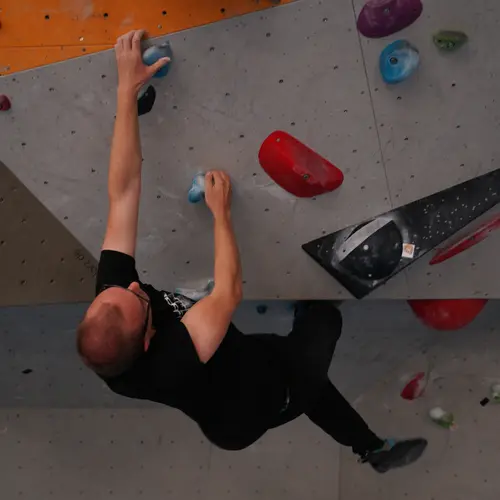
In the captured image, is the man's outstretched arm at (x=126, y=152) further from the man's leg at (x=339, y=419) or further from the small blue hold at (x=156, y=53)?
the man's leg at (x=339, y=419)

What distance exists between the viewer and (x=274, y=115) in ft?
5.34

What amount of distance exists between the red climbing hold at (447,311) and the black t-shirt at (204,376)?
1.95 ft

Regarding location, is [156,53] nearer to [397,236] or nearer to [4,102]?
[4,102]

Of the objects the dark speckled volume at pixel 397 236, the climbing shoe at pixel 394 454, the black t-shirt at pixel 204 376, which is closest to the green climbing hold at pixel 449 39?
the dark speckled volume at pixel 397 236

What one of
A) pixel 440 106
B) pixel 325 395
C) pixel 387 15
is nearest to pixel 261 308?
pixel 325 395

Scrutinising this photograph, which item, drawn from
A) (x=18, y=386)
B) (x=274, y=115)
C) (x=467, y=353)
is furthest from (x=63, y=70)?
(x=467, y=353)

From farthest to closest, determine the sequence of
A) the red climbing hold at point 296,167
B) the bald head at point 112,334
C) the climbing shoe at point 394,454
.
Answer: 1. the climbing shoe at point 394,454
2. the red climbing hold at point 296,167
3. the bald head at point 112,334

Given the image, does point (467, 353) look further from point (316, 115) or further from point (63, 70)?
point (63, 70)

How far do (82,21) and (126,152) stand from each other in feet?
1.30

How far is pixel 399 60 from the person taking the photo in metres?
1.53

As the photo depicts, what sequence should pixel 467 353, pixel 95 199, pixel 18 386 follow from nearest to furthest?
pixel 95 199, pixel 467 353, pixel 18 386

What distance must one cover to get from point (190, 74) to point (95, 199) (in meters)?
0.49

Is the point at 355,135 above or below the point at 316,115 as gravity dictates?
below

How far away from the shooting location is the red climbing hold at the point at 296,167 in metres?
1.64
